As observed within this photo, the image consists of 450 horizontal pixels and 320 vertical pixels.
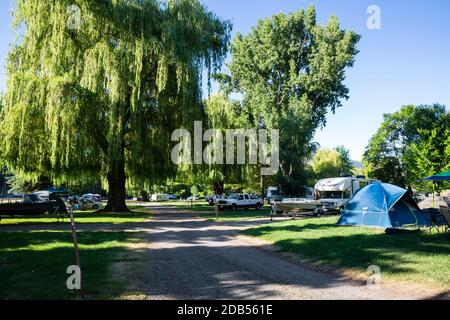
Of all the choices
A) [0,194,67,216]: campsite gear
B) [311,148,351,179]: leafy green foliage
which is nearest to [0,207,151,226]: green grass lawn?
[0,194,67,216]: campsite gear

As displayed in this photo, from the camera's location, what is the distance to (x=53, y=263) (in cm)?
927

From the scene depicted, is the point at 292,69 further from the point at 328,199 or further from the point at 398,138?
the point at 398,138

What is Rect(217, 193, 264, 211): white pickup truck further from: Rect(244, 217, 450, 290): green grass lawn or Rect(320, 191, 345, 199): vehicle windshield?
Rect(244, 217, 450, 290): green grass lawn

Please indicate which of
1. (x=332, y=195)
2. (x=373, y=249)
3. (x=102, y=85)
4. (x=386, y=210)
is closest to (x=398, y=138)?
(x=332, y=195)

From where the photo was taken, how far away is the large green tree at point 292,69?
4125 cm

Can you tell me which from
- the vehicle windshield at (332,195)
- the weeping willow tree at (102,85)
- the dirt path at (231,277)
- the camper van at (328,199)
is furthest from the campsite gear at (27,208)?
the vehicle windshield at (332,195)

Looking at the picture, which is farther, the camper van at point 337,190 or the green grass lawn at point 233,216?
the camper van at point 337,190

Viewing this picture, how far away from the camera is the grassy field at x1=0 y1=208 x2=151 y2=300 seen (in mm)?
6824

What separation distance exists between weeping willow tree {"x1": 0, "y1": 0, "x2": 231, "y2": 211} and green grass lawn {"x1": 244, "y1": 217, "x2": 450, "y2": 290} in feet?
40.8

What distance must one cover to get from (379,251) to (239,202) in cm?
2515

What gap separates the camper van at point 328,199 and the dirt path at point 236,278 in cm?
1250

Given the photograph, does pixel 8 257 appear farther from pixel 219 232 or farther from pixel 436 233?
pixel 436 233

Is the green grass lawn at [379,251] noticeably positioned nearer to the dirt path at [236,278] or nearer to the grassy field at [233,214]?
the dirt path at [236,278]
